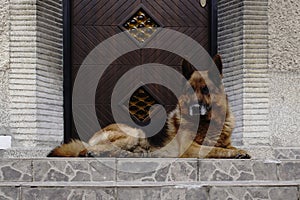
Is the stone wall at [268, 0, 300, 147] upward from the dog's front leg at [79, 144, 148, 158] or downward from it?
upward

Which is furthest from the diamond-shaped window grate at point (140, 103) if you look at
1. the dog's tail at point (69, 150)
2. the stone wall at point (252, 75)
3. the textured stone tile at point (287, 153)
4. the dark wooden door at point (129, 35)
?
the dog's tail at point (69, 150)

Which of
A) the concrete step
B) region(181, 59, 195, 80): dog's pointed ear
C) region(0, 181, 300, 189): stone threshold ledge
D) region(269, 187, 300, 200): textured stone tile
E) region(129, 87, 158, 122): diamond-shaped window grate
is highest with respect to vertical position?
region(181, 59, 195, 80): dog's pointed ear

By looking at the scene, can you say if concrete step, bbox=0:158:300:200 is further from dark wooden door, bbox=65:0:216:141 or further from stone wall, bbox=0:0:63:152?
dark wooden door, bbox=65:0:216:141

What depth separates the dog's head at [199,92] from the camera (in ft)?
17.6

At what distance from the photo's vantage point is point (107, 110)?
7258 millimetres

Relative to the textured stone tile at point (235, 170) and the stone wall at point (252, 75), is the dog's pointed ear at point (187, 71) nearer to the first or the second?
the textured stone tile at point (235, 170)

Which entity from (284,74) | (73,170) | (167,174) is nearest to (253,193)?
(167,174)

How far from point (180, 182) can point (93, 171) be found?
800 millimetres

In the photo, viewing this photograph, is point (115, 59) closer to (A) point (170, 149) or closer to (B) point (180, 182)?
(A) point (170, 149)

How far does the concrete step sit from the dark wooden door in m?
2.27

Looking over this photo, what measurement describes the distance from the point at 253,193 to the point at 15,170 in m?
2.17

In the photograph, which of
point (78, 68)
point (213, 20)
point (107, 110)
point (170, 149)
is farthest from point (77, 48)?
point (170, 149)

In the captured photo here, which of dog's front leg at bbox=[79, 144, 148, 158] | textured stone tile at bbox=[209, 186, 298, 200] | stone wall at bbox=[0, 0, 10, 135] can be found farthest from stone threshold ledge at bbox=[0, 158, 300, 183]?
stone wall at bbox=[0, 0, 10, 135]

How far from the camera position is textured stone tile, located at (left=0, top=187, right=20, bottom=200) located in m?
4.55
